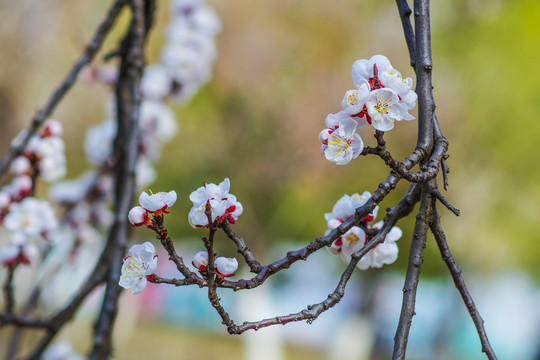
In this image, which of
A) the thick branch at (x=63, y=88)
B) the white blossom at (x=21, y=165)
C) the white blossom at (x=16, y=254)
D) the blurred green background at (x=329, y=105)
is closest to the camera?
the thick branch at (x=63, y=88)

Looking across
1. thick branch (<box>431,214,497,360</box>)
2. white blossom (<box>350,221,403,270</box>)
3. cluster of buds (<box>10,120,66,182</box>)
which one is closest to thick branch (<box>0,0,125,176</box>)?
cluster of buds (<box>10,120,66,182</box>)

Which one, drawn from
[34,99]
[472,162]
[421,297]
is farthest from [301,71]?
[421,297]

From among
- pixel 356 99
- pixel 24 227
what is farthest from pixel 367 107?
pixel 24 227

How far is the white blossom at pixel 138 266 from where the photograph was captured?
74 centimetres

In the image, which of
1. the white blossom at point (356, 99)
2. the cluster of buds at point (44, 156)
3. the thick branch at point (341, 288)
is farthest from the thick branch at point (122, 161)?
the white blossom at point (356, 99)

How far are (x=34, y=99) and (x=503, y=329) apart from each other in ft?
39.5

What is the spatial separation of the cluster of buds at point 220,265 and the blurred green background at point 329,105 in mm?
7884

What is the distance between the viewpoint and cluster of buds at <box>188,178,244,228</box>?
2.50 feet

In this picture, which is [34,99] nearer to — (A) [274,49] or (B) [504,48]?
(A) [274,49]

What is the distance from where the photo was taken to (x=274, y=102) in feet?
29.9

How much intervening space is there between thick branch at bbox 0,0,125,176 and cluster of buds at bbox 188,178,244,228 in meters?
0.94

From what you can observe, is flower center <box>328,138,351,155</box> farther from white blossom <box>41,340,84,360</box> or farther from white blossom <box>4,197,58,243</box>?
white blossom <box>41,340,84,360</box>

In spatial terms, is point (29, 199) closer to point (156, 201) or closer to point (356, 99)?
point (156, 201)

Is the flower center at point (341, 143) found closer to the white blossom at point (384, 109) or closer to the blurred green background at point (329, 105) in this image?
the white blossom at point (384, 109)
